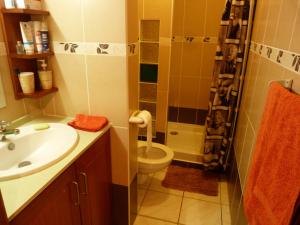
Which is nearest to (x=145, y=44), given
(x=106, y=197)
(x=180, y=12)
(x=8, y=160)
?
(x=180, y=12)

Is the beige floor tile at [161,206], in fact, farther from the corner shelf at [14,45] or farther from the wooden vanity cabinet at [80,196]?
the corner shelf at [14,45]

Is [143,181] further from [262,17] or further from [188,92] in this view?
[262,17]

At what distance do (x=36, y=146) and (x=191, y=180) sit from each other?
61.0 inches

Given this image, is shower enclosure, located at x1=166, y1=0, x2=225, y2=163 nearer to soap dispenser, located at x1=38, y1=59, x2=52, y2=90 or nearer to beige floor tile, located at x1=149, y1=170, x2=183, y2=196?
beige floor tile, located at x1=149, y1=170, x2=183, y2=196

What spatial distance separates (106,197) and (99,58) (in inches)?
35.4

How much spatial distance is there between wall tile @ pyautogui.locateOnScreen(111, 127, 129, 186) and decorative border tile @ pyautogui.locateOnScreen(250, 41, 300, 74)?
890 millimetres

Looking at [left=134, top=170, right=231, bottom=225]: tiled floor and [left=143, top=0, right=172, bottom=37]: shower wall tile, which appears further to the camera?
[left=143, top=0, right=172, bottom=37]: shower wall tile

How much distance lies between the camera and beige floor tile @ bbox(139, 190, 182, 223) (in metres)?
1.85

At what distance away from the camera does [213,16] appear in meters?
2.69

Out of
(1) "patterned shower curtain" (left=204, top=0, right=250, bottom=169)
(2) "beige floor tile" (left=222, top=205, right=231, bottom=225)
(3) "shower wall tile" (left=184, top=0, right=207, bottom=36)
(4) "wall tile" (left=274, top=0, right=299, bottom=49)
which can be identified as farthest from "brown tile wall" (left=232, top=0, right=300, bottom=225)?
(3) "shower wall tile" (left=184, top=0, right=207, bottom=36)

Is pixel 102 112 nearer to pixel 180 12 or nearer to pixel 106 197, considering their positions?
pixel 106 197

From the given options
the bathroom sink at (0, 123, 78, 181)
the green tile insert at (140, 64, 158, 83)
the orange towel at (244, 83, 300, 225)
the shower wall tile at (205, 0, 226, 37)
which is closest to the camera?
the orange towel at (244, 83, 300, 225)

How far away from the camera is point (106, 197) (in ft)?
4.89

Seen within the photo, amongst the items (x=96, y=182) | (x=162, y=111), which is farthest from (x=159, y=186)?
(x=96, y=182)
